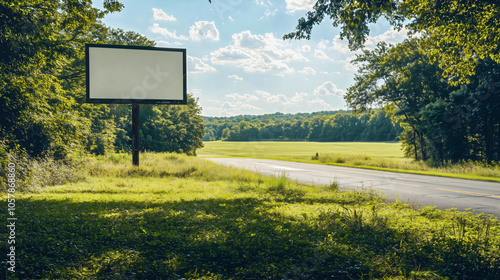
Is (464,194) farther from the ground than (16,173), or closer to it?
closer to it

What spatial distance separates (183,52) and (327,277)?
1640 centimetres

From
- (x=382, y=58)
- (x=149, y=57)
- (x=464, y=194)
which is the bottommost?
(x=464, y=194)

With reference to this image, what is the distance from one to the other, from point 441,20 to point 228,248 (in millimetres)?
9739

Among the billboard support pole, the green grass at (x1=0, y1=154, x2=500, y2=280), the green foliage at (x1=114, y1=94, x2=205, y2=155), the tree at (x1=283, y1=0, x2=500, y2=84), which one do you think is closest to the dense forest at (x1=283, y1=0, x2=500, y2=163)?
the tree at (x1=283, y1=0, x2=500, y2=84)

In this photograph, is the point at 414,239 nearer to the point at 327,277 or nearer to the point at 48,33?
the point at 327,277

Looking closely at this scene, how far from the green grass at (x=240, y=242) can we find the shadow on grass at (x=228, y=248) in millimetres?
16

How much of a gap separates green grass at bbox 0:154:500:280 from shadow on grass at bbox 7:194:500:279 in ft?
0.05

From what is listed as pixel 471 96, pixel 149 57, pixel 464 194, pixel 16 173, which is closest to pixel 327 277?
pixel 464 194

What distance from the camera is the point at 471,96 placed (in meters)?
22.6

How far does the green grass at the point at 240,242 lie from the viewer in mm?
4375

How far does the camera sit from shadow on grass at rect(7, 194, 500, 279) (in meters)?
4.34

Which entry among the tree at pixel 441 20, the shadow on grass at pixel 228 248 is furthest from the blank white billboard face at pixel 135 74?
the shadow on grass at pixel 228 248

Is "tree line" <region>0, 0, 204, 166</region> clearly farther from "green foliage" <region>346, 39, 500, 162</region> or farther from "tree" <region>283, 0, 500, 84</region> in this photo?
"green foliage" <region>346, 39, 500, 162</region>

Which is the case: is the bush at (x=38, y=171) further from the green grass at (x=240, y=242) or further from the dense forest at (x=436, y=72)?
the dense forest at (x=436, y=72)
